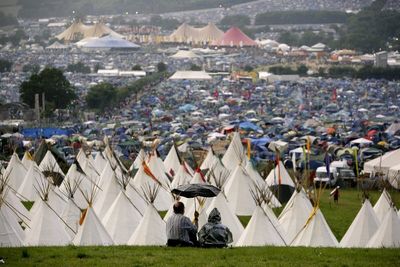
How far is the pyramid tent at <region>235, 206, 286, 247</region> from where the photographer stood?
29625mm

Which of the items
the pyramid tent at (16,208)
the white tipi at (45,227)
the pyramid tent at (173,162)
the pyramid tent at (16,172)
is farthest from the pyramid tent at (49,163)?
the white tipi at (45,227)

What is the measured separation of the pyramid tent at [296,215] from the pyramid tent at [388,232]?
3.52 meters

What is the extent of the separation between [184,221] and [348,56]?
12624 cm

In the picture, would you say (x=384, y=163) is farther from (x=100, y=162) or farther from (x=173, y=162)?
(x=100, y=162)

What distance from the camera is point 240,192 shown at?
134ft

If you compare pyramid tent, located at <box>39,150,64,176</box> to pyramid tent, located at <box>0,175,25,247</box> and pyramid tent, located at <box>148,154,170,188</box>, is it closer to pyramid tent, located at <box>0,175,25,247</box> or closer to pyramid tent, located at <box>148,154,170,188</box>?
pyramid tent, located at <box>148,154,170,188</box>

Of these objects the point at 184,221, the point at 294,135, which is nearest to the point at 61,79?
the point at 294,135

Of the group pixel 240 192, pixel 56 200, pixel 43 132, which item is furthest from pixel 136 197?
pixel 43 132

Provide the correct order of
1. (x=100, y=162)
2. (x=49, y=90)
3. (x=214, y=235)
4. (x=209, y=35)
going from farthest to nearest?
1. (x=209, y=35)
2. (x=49, y=90)
3. (x=100, y=162)
4. (x=214, y=235)

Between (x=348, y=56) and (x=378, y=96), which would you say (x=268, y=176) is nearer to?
(x=378, y=96)

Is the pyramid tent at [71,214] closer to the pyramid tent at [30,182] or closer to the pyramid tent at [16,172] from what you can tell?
the pyramid tent at [30,182]

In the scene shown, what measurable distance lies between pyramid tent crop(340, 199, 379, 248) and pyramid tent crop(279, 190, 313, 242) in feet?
5.38

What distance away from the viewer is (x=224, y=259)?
22.3 m

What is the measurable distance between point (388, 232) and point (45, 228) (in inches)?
310
